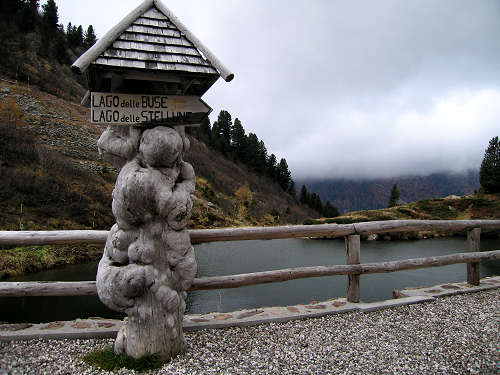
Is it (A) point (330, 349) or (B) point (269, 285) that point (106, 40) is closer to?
(A) point (330, 349)

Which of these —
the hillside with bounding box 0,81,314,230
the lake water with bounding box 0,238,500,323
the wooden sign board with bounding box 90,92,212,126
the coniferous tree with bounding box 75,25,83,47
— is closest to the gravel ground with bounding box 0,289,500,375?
the wooden sign board with bounding box 90,92,212,126

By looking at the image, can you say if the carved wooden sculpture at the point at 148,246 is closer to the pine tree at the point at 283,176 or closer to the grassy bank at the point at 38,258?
the grassy bank at the point at 38,258

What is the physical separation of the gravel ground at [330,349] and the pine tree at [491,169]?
2055 cm

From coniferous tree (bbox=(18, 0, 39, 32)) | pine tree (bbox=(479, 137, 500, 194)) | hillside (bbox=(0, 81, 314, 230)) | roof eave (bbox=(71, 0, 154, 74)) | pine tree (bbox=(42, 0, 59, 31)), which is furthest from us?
pine tree (bbox=(42, 0, 59, 31))

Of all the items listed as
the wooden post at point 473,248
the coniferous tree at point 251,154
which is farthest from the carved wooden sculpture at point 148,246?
the coniferous tree at point 251,154

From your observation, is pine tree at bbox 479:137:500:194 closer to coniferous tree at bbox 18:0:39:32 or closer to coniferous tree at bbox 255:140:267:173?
coniferous tree at bbox 255:140:267:173

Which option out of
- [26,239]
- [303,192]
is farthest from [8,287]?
[303,192]

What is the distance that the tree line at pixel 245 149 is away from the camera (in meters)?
54.8

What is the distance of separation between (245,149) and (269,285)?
50043mm

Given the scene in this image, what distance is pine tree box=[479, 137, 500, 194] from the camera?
20406 mm

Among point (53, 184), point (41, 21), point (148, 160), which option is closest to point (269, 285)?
point (148, 160)

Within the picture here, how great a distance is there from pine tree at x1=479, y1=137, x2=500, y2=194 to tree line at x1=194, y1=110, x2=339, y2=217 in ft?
104

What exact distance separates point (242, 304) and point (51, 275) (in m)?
7.02

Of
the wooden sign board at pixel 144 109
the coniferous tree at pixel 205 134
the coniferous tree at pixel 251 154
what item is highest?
the coniferous tree at pixel 205 134
